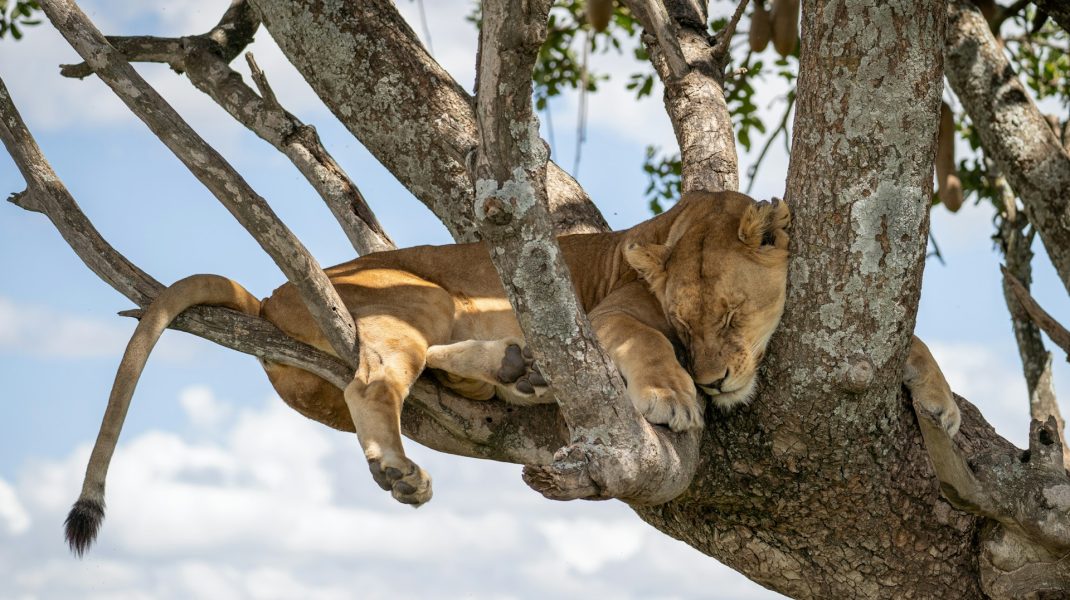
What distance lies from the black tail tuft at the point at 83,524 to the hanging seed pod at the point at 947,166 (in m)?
4.92

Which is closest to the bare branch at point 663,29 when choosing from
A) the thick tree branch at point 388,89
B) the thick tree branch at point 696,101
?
the thick tree branch at point 696,101

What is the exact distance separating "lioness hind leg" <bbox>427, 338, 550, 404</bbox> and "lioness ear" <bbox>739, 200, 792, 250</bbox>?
856 mm

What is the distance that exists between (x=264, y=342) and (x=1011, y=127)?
398cm

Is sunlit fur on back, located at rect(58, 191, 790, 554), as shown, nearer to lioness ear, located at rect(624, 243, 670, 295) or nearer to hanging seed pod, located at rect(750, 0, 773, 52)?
lioness ear, located at rect(624, 243, 670, 295)

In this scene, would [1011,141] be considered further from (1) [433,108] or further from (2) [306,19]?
(2) [306,19]

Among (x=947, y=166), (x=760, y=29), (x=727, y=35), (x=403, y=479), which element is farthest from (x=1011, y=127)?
(x=403, y=479)

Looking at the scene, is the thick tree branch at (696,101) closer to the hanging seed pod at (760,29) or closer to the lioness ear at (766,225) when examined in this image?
the hanging seed pod at (760,29)

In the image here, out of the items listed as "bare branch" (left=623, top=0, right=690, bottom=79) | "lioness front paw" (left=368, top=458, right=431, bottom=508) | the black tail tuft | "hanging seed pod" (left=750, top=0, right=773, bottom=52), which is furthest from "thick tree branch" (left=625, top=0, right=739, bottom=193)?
the black tail tuft

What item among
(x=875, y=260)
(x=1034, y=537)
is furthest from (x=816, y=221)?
(x=1034, y=537)

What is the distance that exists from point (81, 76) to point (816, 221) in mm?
3995

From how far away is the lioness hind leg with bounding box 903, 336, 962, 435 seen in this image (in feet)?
14.5

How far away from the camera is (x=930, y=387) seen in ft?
14.6

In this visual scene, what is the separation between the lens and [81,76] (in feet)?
20.7

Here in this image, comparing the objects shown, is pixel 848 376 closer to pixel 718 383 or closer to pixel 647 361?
pixel 718 383
